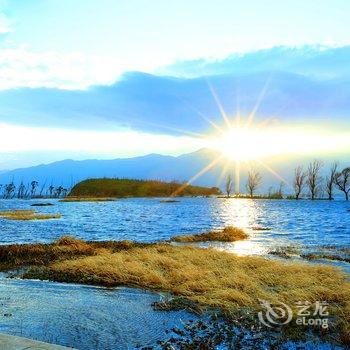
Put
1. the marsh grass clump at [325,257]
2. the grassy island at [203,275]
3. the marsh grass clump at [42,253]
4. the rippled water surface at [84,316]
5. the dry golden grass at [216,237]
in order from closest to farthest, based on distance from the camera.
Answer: the rippled water surface at [84,316] < the grassy island at [203,275] < the marsh grass clump at [42,253] < the marsh grass clump at [325,257] < the dry golden grass at [216,237]

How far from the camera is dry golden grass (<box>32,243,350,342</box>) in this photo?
1859cm

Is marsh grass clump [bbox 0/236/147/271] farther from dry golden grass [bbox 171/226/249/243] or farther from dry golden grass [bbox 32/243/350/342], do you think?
dry golden grass [bbox 171/226/249/243]

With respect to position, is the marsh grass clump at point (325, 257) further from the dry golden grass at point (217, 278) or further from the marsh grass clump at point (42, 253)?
the marsh grass clump at point (42, 253)

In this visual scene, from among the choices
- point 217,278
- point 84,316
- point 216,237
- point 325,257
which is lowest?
→ point 216,237

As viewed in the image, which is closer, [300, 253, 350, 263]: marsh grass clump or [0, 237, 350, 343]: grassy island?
[0, 237, 350, 343]: grassy island

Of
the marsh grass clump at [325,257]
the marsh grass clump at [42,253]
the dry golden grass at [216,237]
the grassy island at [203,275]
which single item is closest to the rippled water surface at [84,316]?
the grassy island at [203,275]

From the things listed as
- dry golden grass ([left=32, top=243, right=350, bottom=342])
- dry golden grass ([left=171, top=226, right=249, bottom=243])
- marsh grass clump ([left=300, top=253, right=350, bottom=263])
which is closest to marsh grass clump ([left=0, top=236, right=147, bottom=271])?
dry golden grass ([left=32, top=243, right=350, bottom=342])

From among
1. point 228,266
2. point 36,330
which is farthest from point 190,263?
point 36,330

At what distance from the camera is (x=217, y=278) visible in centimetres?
2242

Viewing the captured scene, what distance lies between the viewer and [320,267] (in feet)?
84.9

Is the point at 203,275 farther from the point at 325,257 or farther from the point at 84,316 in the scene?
the point at 325,257

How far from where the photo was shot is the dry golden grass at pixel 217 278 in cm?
1859

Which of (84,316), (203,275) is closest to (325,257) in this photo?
(203,275)

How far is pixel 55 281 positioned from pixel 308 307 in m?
13.3
